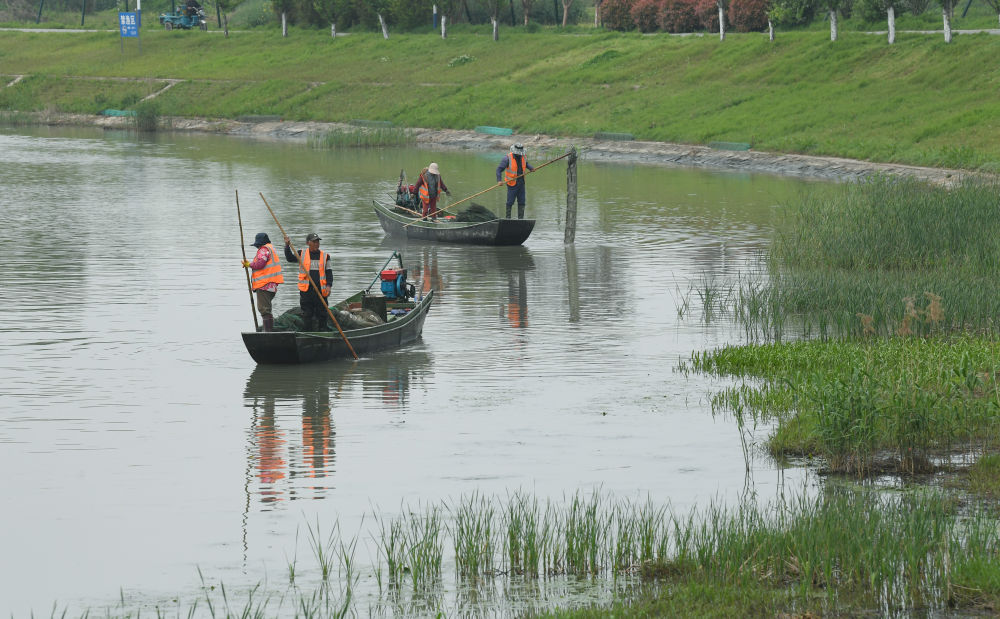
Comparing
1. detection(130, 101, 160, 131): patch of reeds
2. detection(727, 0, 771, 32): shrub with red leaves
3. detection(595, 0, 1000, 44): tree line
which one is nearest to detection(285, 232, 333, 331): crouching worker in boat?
detection(595, 0, 1000, 44): tree line

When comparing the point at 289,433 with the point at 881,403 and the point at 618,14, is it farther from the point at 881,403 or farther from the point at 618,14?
the point at 618,14

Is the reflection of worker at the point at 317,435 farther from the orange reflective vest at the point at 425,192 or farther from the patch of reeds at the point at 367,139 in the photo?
the patch of reeds at the point at 367,139

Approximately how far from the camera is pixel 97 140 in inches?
2611

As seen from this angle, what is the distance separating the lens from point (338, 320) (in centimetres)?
1872

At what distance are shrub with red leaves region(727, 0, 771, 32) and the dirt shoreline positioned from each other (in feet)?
53.3

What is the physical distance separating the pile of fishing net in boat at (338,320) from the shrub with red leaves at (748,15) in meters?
53.5

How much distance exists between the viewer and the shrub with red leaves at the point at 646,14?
248 feet

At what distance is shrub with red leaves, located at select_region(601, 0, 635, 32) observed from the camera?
3054 inches

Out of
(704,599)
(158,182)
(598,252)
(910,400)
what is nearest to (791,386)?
(910,400)

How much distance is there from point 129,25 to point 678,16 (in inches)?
1508

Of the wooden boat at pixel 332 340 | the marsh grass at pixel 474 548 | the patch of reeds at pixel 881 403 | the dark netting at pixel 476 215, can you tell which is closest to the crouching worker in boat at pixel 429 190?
the dark netting at pixel 476 215

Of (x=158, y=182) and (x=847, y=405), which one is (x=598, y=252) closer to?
(x=847, y=405)

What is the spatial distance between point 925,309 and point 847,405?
19.8 ft

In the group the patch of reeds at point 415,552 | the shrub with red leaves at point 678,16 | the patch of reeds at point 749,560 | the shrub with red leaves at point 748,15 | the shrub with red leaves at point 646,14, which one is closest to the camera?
the patch of reeds at point 749,560
